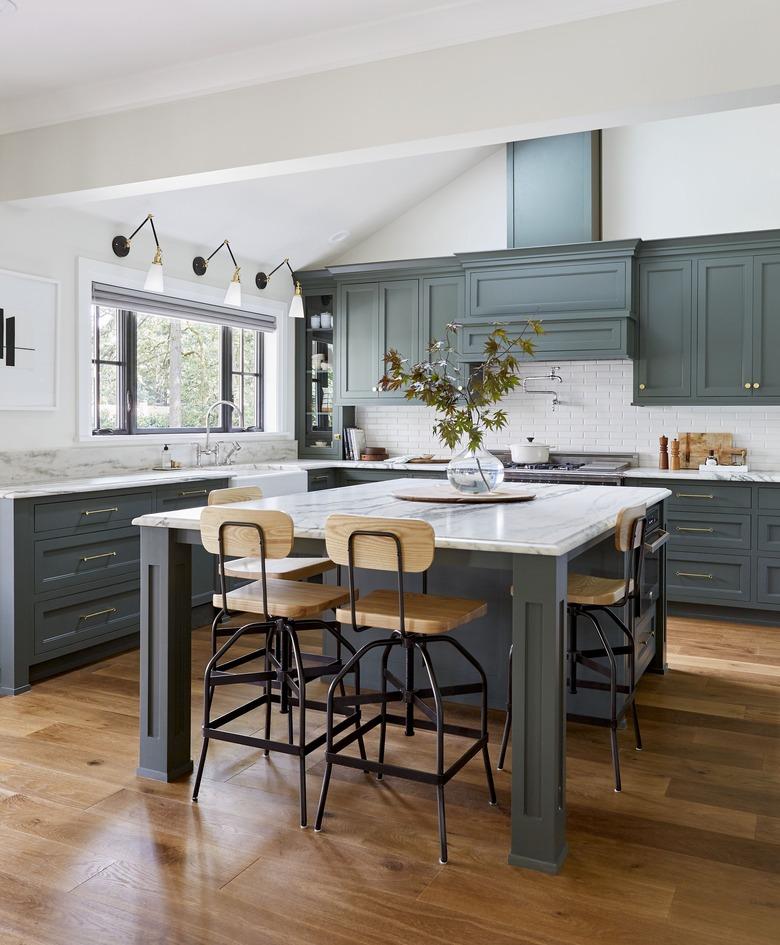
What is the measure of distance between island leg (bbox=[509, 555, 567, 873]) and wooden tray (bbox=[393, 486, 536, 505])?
3.46 feet

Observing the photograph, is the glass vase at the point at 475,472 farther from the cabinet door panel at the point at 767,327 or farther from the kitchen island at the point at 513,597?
the cabinet door panel at the point at 767,327

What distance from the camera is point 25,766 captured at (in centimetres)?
317

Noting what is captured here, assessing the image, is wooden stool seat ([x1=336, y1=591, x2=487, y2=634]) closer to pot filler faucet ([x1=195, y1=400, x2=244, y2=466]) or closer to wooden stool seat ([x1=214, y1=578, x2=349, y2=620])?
wooden stool seat ([x1=214, y1=578, x2=349, y2=620])

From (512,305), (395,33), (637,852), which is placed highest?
(395,33)

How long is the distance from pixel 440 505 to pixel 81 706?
1896mm

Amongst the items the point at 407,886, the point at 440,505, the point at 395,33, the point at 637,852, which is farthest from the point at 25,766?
the point at 395,33

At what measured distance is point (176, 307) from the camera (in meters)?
5.89

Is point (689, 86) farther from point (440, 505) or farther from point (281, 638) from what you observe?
point (281, 638)

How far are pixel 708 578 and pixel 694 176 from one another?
2879 mm

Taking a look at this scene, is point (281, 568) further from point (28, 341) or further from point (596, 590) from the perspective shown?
point (28, 341)

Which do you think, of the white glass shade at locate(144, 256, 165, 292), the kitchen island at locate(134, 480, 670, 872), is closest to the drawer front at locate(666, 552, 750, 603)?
the kitchen island at locate(134, 480, 670, 872)

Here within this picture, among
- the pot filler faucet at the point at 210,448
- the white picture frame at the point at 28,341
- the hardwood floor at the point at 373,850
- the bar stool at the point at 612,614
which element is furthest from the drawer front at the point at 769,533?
the white picture frame at the point at 28,341

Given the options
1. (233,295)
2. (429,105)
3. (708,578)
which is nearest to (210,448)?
(233,295)

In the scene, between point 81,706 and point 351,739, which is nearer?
point 351,739
